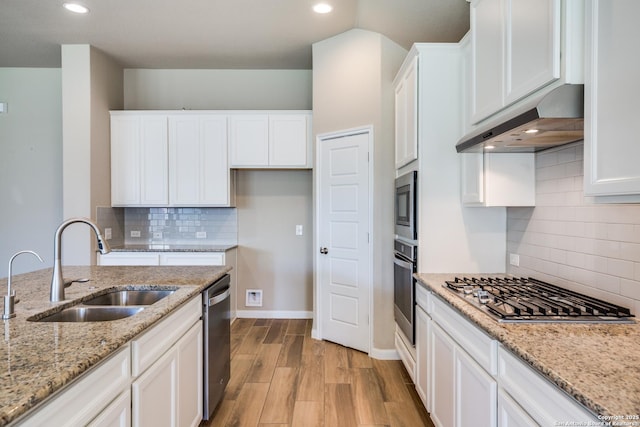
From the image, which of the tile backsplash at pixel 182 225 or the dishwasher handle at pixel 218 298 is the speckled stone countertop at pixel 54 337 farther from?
the tile backsplash at pixel 182 225

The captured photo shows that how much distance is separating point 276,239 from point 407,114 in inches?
90.4

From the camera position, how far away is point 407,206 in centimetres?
263

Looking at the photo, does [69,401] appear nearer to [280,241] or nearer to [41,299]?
[41,299]

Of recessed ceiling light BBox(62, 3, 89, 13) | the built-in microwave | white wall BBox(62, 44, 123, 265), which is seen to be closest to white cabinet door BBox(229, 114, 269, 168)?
white wall BBox(62, 44, 123, 265)

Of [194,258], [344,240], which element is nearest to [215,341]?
[344,240]

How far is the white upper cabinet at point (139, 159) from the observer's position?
397 centimetres

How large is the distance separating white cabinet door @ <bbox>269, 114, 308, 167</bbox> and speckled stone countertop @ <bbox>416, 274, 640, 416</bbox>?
281 cm

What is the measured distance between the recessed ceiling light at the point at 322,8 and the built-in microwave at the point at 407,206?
1.56 meters

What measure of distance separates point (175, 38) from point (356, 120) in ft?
6.64

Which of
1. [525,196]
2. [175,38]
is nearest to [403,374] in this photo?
[525,196]

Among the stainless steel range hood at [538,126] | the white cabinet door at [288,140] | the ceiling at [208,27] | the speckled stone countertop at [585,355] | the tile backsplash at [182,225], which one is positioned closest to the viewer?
the speckled stone countertop at [585,355]

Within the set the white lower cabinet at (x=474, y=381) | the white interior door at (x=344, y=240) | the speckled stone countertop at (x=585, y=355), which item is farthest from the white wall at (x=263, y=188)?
the speckled stone countertop at (x=585, y=355)

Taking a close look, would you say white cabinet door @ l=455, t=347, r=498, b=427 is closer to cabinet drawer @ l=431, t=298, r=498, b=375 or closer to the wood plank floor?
cabinet drawer @ l=431, t=298, r=498, b=375

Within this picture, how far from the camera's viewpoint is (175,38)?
11.5ft
